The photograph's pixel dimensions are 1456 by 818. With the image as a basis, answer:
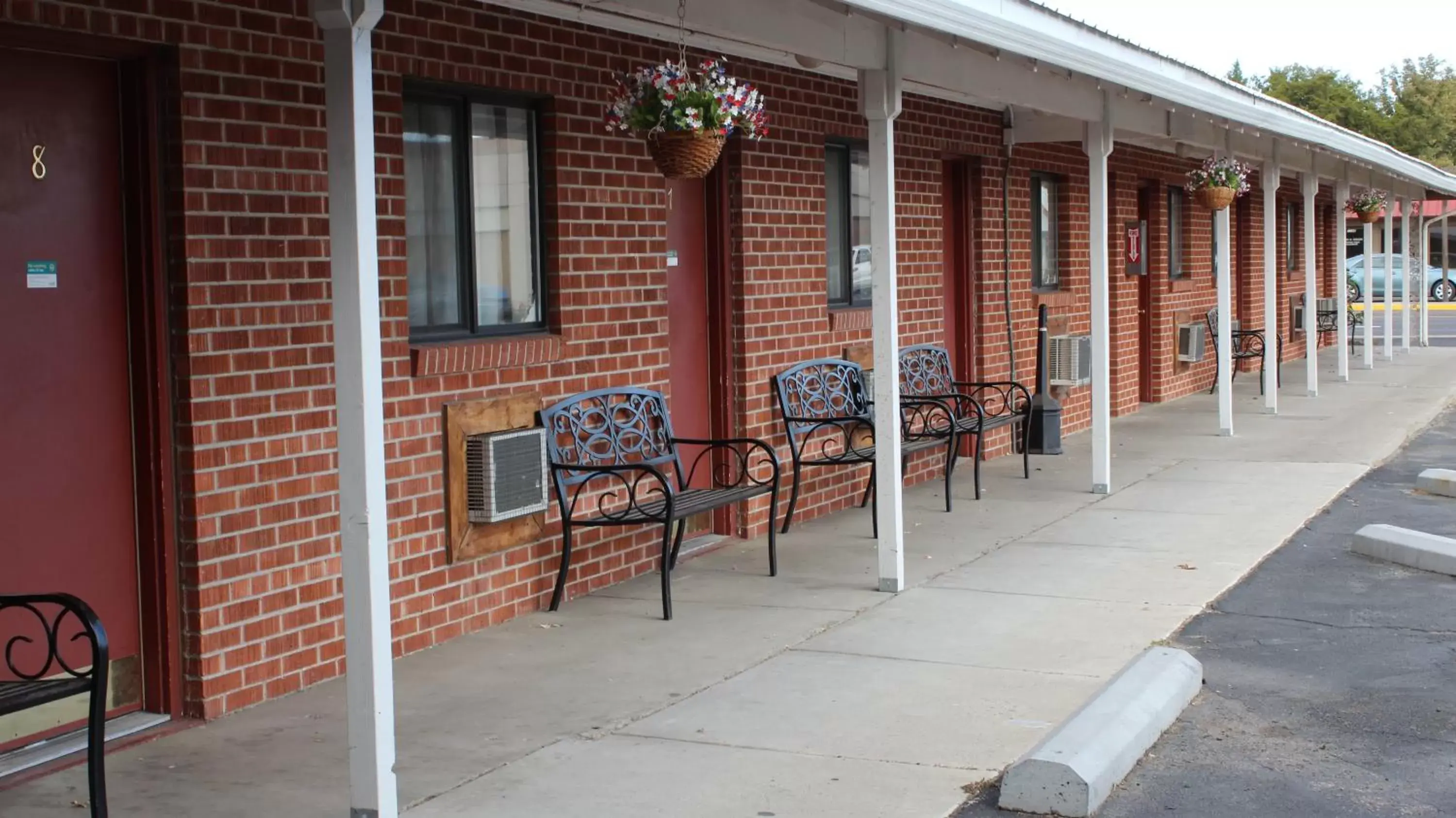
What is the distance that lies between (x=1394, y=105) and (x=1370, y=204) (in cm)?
5860

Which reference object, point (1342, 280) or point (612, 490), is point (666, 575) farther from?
point (1342, 280)

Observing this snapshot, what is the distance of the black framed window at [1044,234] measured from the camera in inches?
576

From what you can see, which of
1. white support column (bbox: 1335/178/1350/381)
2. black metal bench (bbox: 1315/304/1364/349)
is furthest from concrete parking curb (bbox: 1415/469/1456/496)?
black metal bench (bbox: 1315/304/1364/349)

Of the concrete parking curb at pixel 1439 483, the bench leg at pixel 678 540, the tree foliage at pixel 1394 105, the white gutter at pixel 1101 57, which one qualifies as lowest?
the concrete parking curb at pixel 1439 483

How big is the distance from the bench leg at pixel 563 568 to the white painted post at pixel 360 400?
9.46ft

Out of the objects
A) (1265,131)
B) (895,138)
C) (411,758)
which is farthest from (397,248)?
(1265,131)

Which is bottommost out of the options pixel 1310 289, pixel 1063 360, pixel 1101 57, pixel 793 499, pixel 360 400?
pixel 793 499

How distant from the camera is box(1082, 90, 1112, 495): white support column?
11.1 m

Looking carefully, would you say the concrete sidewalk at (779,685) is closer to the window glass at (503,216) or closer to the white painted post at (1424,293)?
the window glass at (503,216)

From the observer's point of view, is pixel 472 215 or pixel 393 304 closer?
A: pixel 393 304

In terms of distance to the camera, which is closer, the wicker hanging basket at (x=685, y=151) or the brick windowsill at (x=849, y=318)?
the wicker hanging basket at (x=685, y=151)

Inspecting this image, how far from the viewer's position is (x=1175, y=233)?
18812 millimetres

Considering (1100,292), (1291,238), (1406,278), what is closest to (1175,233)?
(1291,238)

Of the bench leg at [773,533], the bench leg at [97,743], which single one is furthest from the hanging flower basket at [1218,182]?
the bench leg at [97,743]
